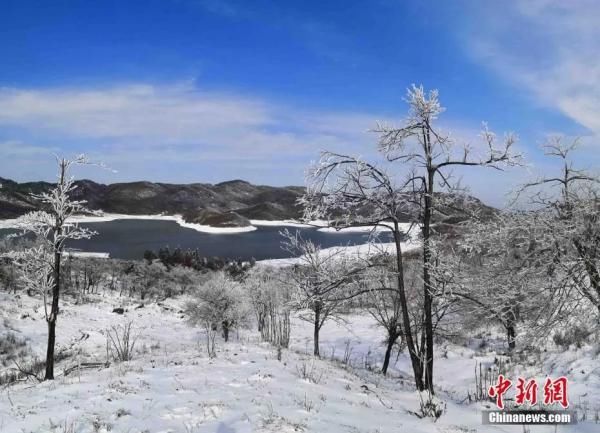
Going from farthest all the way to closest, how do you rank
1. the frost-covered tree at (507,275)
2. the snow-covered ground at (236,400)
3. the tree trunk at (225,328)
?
the tree trunk at (225,328) < the frost-covered tree at (507,275) < the snow-covered ground at (236,400)

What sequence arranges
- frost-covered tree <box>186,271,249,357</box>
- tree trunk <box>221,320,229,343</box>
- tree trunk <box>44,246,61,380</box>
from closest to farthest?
tree trunk <box>44,246,61,380</box> → tree trunk <box>221,320,229,343</box> → frost-covered tree <box>186,271,249,357</box>

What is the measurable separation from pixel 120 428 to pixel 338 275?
5.73 meters

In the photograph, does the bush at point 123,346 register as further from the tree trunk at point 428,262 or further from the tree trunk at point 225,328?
the tree trunk at point 225,328

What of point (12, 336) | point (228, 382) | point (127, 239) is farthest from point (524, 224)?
point (127, 239)

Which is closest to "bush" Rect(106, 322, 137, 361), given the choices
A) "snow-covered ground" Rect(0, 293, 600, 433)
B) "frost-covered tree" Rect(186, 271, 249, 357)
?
"snow-covered ground" Rect(0, 293, 600, 433)

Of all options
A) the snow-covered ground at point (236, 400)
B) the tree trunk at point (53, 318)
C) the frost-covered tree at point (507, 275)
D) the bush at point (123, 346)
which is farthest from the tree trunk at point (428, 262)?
the tree trunk at point (53, 318)

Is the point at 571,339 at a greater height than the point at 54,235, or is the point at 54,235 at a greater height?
the point at 54,235

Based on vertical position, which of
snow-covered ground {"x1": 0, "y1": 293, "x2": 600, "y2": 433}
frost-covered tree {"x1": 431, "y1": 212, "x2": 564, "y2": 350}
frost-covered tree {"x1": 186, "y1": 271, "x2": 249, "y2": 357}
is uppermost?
frost-covered tree {"x1": 431, "y1": 212, "x2": 564, "y2": 350}

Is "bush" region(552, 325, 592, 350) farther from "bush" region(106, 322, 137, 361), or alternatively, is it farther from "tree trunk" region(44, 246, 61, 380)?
"tree trunk" region(44, 246, 61, 380)

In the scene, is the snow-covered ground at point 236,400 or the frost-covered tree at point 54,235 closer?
the snow-covered ground at point 236,400

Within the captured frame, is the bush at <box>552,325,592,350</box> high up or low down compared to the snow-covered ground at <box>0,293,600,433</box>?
down

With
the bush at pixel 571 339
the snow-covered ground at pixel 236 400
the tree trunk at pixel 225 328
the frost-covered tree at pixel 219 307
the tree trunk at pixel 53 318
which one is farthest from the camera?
the frost-covered tree at pixel 219 307

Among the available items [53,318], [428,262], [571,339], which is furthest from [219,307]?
[428,262]

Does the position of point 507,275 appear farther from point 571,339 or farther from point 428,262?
point 571,339
